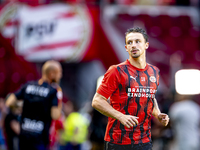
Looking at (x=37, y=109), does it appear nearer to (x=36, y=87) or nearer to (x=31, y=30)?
(x=36, y=87)

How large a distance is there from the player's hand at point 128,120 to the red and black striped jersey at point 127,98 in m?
0.22

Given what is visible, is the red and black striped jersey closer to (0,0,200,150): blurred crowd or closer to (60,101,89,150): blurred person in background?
(0,0,200,150): blurred crowd

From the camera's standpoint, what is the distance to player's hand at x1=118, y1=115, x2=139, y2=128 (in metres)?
3.12

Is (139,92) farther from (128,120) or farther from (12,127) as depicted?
(12,127)

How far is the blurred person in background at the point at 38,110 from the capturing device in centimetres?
502

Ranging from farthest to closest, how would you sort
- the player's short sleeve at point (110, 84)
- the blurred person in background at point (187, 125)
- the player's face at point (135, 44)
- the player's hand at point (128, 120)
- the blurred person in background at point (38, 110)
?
the blurred person in background at point (187, 125), the blurred person in background at point (38, 110), the player's face at point (135, 44), the player's short sleeve at point (110, 84), the player's hand at point (128, 120)

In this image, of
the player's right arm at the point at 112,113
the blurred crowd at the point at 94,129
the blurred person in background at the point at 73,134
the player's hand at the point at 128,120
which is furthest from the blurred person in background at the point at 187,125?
the player's hand at the point at 128,120

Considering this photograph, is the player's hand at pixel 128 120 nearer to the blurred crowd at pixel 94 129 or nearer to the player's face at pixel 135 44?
the player's face at pixel 135 44

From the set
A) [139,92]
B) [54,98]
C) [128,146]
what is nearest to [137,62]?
[139,92]

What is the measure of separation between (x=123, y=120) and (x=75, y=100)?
12507 mm

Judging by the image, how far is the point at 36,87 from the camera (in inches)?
201

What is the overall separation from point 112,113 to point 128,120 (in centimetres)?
19

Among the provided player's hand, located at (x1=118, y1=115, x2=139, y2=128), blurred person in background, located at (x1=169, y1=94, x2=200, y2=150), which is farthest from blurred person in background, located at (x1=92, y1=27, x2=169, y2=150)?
blurred person in background, located at (x1=169, y1=94, x2=200, y2=150)

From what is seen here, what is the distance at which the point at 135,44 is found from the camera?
3.47m
